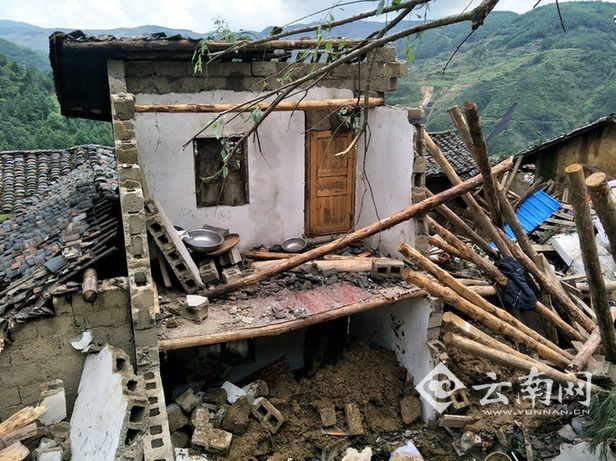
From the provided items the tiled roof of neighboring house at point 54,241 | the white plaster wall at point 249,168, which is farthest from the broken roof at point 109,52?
the tiled roof of neighboring house at point 54,241

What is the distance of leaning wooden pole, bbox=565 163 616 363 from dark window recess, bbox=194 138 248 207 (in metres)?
6.26

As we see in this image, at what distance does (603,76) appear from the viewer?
136ft

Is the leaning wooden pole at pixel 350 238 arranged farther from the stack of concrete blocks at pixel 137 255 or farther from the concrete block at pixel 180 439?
the concrete block at pixel 180 439

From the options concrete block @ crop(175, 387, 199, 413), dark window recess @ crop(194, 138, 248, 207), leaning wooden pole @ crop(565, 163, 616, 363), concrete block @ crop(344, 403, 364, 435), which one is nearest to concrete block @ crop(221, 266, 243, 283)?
dark window recess @ crop(194, 138, 248, 207)

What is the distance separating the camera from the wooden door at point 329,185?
10047 millimetres

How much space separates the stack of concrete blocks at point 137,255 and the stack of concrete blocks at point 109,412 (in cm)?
38

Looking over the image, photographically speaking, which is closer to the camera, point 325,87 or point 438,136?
point 325,87

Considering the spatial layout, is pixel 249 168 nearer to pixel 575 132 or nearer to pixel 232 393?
pixel 232 393

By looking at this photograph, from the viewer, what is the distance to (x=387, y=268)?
8.62 metres

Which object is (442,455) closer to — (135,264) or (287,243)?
(287,243)

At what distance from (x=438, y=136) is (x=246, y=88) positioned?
50.5 ft

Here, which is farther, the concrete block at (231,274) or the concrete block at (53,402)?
the concrete block at (231,274)

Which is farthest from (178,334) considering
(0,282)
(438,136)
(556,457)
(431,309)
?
(438,136)

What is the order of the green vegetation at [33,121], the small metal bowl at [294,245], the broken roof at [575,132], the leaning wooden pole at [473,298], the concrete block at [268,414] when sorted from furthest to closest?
the green vegetation at [33,121]
the broken roof at [575,132]
the small metal bowl at [294,245]
the concrete block at [268,414]
the leaning wooden pole at [473,298]
